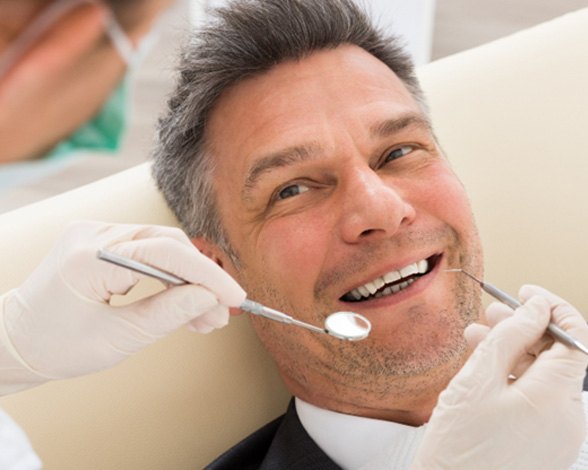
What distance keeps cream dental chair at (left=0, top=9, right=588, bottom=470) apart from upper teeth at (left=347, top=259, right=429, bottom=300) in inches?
12.1

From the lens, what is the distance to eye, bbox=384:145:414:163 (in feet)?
5.38

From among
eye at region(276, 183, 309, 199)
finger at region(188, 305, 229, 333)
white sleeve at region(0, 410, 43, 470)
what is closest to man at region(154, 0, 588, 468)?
eye at region(276, 183, 309, 199)

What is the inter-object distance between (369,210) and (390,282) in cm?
15

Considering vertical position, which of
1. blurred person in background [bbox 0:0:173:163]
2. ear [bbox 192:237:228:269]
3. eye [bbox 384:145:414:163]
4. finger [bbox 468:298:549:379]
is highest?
blurred person in background [bbox 0:0:173:163]

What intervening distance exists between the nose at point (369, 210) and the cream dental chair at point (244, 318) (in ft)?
1.21

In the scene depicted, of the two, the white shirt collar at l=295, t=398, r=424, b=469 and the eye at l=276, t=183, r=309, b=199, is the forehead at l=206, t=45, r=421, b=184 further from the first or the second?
the white shirt collar at l=295, t=398, r=424, b=469

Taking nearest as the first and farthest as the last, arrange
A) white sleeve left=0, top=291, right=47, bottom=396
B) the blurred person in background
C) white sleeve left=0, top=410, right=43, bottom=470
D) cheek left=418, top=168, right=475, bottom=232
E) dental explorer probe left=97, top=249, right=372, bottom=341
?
the blurred person in background < white sleeve left=0, top=410, right=43, bottom=470 < dental explorer probe left=97, top=249, right=372, bottom=341 < white sleeve left=0, top=291, right=47, bottom=396 < cheek left=418, top=168, right=475, bottom=232

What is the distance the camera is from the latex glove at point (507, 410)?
1237 millimetres

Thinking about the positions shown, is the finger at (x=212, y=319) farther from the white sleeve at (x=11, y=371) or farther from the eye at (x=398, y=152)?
the eye at (x=398, y=152)

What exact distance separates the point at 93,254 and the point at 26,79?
739 millimetres

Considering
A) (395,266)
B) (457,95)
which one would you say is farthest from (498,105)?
(395,266)

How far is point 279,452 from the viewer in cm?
158

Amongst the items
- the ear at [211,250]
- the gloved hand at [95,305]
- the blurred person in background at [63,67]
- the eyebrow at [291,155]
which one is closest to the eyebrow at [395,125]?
the eyebrow at [291,155]

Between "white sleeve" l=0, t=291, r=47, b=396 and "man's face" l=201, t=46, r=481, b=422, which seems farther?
"man's face" l=201, t=46, r=481, b=422
